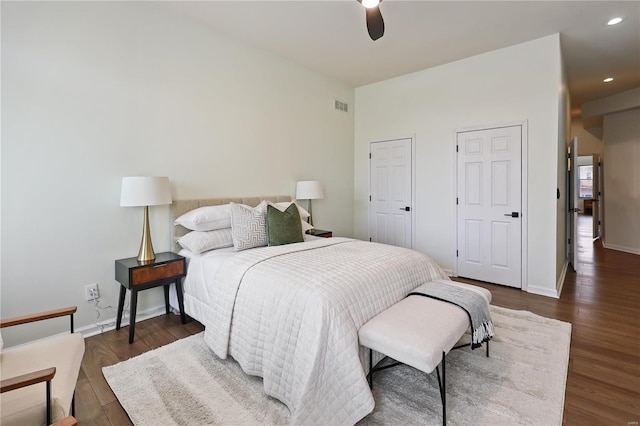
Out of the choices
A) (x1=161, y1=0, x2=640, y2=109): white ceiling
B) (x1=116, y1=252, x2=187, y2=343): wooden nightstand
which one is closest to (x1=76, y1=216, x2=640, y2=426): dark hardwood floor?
(x1=116, y1=252, x2=187, y2=343): wooden nightstand

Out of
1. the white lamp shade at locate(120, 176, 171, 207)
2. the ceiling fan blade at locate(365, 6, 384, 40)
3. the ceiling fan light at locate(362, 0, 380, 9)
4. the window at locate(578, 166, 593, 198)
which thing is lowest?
the white lamp shade at locate(120, 176, 171, 207)

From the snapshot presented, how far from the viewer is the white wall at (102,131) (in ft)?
7.64

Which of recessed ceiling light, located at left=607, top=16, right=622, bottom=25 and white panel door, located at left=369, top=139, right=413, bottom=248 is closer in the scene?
recessed ceiling light, located at left=607, top=16, right=622, bottom=25

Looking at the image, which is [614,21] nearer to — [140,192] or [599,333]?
[599,333]

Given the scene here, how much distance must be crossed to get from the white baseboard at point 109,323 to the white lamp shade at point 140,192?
3.53 ft

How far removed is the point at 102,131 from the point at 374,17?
7.99 feet

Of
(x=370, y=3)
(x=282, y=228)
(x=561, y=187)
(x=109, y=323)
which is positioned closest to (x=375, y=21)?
(x=370, y=3)

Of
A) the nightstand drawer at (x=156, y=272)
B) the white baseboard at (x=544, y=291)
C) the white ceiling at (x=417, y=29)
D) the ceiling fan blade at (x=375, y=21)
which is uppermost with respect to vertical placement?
the white ceiling at (x=417, y=29)

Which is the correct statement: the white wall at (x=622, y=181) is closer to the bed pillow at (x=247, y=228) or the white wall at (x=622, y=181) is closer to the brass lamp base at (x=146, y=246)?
the bed pillow at (x=247, y=228)

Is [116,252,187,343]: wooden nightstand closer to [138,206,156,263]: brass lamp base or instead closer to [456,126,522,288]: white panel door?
[138,206,156,263]: brass lamp base

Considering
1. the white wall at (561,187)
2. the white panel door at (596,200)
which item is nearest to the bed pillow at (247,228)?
the white wall at (561,187)

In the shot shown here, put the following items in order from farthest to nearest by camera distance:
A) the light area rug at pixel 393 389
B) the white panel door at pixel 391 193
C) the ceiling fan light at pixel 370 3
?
the white panel door at pixel 391 193, the ceiling fan light at pixel 370 3, the light area rug at pixel 393 389

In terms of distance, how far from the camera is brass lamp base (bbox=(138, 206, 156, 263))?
9.06 feet

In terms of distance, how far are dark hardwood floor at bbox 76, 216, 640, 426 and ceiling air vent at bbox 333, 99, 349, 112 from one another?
347cm
